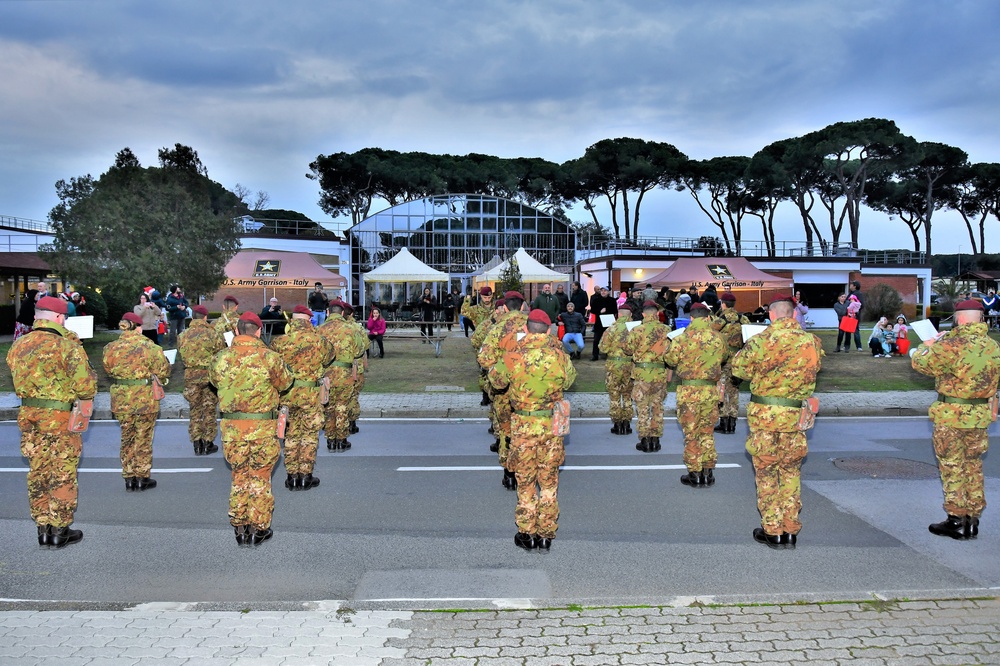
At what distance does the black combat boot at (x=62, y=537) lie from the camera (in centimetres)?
611

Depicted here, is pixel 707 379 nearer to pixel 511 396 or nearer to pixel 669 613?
pixel 511 396

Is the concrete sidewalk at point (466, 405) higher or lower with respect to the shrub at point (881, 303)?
lower

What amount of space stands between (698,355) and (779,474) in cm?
204

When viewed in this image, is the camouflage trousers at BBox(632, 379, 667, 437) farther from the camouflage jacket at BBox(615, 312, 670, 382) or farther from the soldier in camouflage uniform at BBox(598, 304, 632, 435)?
the soldier in camouflage uniform at BBox(598, 304, 632, 435)

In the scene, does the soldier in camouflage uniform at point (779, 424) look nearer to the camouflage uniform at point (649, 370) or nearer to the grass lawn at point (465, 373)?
the camouflage uniform at point (649, 370)

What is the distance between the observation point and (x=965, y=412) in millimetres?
6215

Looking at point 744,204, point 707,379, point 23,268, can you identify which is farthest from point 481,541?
point 744,204

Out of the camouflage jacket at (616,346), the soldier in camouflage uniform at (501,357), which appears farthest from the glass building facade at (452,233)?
the soldier in camouflage uniform at (501,357)

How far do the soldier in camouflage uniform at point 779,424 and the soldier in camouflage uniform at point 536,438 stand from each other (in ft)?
5.12

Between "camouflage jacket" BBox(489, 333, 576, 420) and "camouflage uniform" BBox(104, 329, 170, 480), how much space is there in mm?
4049

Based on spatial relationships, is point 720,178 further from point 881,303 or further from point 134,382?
point 134,382

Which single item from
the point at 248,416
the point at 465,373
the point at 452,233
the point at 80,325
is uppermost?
the point at 452,233

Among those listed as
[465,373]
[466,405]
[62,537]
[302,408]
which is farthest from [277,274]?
[62,537]

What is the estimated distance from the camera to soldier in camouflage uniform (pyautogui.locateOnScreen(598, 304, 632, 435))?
34.4 ft
